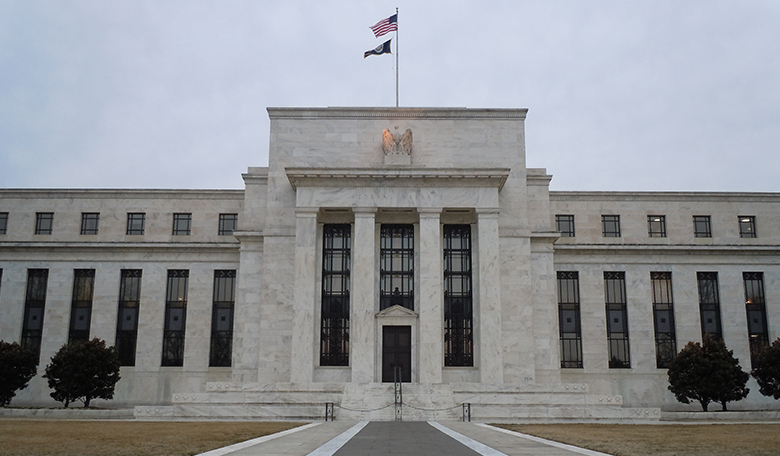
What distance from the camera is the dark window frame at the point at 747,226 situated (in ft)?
165

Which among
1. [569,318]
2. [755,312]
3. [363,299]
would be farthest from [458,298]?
[755,312]

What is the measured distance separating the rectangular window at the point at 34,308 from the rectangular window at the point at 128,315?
555cm

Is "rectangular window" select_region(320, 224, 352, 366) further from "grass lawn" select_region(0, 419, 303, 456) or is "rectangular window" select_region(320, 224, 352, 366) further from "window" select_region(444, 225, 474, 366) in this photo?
"grass lawn" select_region(0, 419, 303, 456)

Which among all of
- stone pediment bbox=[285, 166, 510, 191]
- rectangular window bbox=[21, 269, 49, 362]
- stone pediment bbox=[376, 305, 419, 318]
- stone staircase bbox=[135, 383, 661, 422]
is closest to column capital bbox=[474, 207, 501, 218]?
stone pediment bbox=[285, 166, 510, 191]

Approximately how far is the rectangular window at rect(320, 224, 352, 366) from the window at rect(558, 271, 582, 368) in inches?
624

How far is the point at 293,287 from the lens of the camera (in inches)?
1726

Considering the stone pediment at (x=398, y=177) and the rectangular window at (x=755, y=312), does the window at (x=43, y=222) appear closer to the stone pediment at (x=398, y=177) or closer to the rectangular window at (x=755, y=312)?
the stone pediment at (x=398, y=177)

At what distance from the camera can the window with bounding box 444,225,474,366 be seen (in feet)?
143

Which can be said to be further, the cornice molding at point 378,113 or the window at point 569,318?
the window at point 569,318

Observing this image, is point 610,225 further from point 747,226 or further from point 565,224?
point 747,226

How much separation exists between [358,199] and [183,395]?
52.6ft

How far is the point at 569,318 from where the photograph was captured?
4838cm

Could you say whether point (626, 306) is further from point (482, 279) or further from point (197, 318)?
point (197, 318)

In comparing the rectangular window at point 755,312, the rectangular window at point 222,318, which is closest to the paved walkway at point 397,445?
the rectangular window at point 222,318
